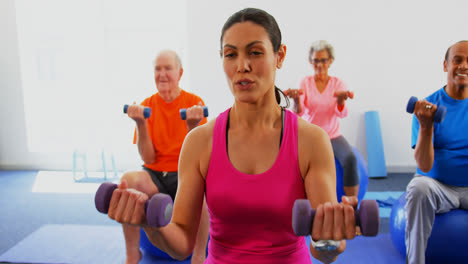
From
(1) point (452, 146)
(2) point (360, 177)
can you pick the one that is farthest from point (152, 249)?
(1) point (452, 146)

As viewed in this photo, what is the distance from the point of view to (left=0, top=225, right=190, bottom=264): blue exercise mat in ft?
6.84

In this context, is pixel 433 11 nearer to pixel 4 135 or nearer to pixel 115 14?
pixel 115 14

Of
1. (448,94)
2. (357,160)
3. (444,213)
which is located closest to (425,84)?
(357,160)

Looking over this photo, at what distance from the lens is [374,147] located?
13.4ft

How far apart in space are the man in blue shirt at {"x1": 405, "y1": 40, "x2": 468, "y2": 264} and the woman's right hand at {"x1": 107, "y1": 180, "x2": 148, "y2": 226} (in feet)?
4.79

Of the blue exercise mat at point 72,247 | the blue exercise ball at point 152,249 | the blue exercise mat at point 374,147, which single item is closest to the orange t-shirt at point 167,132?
the blue exercise ball at point 152,249

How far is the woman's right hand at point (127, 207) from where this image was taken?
29.5 inches

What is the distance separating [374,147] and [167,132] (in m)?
2.87

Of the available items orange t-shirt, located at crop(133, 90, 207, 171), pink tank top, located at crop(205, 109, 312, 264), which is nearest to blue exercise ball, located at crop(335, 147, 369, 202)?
orange t-shirt, located at crop(133, 90, 207, 171)

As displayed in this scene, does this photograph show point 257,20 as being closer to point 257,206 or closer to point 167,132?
point 257,206

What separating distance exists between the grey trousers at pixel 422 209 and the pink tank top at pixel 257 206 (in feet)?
3.11

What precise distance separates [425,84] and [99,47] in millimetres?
3945

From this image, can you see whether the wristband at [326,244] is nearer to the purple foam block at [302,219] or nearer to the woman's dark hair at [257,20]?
the purple foam block at [302,219]

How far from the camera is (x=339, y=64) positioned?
412 centimetres
